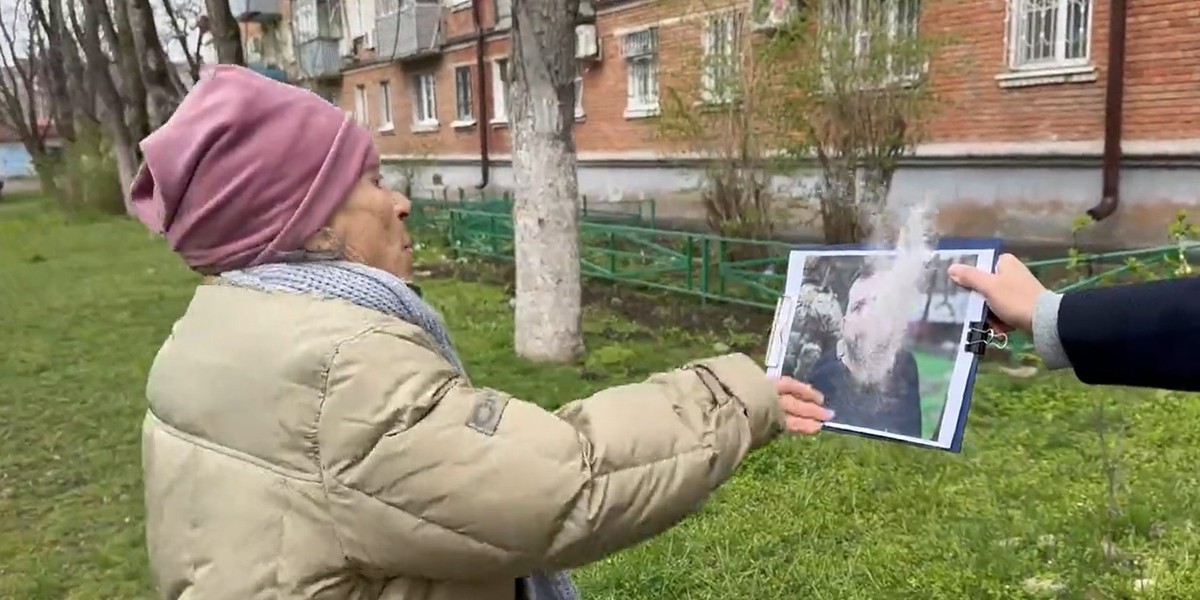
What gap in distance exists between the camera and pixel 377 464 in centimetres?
126

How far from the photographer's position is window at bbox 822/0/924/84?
841 cm

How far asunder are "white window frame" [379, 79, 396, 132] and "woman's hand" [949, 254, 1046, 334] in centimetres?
2713

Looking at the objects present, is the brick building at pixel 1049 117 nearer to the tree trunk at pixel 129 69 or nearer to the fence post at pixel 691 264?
the fence post at pixel 691 264

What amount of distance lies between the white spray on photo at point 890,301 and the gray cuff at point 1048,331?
23 cm

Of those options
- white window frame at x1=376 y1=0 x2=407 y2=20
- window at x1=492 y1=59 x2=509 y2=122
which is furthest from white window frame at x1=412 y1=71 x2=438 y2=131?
window at x1=492 y1=59 x2=509 y2=122

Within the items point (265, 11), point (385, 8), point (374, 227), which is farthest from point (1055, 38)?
point (265, 11)

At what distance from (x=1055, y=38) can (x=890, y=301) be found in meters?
10.6

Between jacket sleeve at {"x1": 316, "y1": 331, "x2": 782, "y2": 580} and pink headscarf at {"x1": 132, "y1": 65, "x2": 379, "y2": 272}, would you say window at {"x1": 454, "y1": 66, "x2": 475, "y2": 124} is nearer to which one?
pink headscarf at {"x1": 132, "y1": 65, "x2": 379, "y2": 272}

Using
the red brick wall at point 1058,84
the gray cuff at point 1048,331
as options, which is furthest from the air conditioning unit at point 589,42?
the gray cuff at point 1048,331

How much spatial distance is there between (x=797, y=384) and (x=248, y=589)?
3.04 feet

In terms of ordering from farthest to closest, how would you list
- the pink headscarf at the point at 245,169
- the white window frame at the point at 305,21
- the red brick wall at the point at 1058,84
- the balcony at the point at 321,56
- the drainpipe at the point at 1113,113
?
the white window frame at the point at 305,21, the balcony at the point at 321,56, the drainpipe at the point at 1113,113, the red brick wall at the point at 1058,84, the pink headscarf at the point at 245,169

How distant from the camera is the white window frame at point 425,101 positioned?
2555 centimetres

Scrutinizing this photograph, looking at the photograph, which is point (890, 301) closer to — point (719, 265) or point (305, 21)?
point (719, 265)

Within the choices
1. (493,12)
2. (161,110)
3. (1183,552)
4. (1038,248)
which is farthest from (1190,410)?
(493,12)
